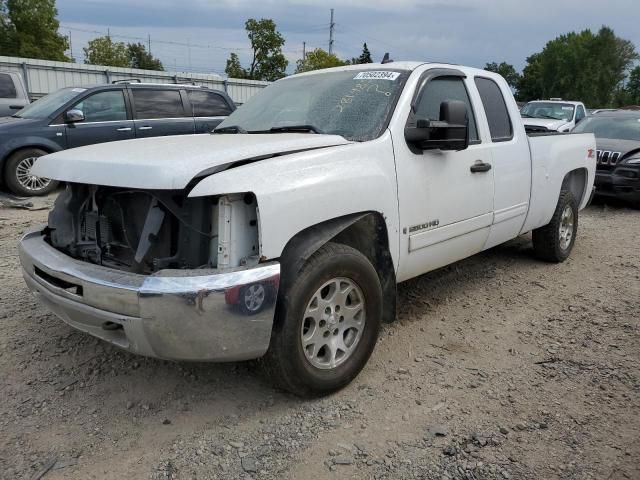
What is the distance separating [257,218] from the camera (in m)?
2.60

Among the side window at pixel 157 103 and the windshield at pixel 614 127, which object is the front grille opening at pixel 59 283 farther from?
the windshield at pixel 614 127

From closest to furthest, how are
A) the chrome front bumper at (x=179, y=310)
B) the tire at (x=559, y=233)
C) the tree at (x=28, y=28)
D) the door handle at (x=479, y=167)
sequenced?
the chrome front bumper at (x=179, y=310), the door handle at (x=479, y=167), the tire at (x=559, y=233), the tree at (x=28, y=28)

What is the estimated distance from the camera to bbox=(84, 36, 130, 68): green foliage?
46.8 m

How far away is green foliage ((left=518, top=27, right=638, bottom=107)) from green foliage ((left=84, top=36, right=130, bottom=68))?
150 ft

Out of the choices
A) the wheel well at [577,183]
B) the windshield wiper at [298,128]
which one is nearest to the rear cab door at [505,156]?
the wheel well at [577,183]

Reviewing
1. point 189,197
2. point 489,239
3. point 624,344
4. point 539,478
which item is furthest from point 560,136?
point 189,197

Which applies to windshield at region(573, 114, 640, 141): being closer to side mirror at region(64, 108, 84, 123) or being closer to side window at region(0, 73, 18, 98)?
side mirror at region(64, 108, 84, 123)

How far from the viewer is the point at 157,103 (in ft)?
30.8

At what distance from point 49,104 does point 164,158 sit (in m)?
7.41

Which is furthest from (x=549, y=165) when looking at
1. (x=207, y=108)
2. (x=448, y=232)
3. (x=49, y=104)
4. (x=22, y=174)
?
(x=49, y=104)

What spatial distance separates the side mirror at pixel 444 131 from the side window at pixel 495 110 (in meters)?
1.02

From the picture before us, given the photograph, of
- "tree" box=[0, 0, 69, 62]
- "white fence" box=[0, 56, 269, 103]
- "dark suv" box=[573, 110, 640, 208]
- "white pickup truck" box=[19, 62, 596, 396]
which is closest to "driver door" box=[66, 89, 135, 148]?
"white pickup truck" box=[19, 62, 596, 396]

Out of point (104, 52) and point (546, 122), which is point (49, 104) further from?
point (104, 52)

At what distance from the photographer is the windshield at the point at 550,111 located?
14789mm
